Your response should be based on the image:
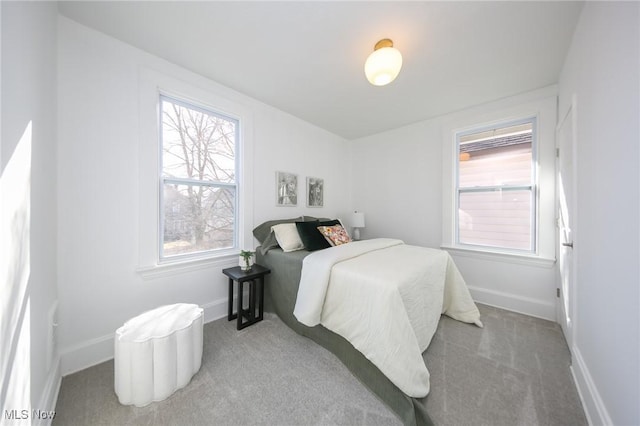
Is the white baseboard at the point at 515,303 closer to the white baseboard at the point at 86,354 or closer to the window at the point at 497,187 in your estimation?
the window at the point at 497,187

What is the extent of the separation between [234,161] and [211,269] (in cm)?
124

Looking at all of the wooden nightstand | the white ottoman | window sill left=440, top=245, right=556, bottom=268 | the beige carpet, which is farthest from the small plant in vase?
window sill left=440, top=245, right=556, bottom=268

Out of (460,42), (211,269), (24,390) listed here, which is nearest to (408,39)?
(460,42)

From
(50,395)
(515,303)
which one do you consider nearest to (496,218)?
(515,303)

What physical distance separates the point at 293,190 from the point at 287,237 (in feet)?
2.94

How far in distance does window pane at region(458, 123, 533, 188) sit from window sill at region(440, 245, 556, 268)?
0.84m

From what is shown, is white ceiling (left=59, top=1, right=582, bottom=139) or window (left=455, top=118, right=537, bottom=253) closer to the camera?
white ceiling (left=59, top=1, right=582, bottom=139)

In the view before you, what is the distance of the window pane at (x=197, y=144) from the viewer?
6.87 ft

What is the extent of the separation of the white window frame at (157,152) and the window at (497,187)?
9.73 ft

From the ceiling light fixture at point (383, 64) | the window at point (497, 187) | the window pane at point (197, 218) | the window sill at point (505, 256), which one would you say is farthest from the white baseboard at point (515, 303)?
the window pane at point (197, 218)

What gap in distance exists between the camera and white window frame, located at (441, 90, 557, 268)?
2326 millimetres

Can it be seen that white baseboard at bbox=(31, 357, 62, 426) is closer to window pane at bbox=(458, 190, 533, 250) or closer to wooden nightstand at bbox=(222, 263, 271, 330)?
wooden nightstand at bbox=(222, 263, 271, 330)

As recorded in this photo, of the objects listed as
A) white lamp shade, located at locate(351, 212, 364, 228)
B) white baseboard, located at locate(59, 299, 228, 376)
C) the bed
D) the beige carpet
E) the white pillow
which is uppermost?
white lamp shade, located at locate(351, 212, 364, 228)

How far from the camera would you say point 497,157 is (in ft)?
8.95
